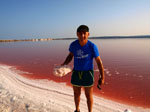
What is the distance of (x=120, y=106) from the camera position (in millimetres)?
3951

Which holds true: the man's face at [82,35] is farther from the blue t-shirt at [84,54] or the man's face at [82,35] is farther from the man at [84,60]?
the blue t-shirt at [84,54]

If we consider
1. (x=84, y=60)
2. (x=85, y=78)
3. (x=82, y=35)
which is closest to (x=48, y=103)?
(x=85, y=78)

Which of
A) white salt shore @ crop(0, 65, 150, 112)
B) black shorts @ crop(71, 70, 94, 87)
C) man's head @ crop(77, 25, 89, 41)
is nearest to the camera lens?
man's head @ crop(77, 25, 89, 41)

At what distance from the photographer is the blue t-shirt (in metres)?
2.57

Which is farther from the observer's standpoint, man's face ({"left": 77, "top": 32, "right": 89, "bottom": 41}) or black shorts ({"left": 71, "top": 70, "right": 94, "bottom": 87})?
black shorts ({"left": 71, "top": 70, "right": 94, "bottom": 87})

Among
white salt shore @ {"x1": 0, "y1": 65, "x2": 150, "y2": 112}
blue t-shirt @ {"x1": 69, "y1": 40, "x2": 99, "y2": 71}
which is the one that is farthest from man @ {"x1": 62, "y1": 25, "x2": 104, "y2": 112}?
white salt shore @ {"x1": 0, "y1": 65, "x2": 150, "y2": 112}

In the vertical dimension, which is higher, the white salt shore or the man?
the man

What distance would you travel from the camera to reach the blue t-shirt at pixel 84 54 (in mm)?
2570

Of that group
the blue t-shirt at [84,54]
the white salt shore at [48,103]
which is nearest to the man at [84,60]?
the blue t-shirt at [84,54]

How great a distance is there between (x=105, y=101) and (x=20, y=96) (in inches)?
99.6

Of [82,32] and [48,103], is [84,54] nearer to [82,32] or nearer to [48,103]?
[82,32]

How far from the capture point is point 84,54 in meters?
2.62

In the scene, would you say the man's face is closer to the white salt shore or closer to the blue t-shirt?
the blue t-shirt

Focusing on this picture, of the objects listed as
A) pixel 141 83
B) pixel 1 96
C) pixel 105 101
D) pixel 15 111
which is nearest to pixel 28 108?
pixel 15 111
